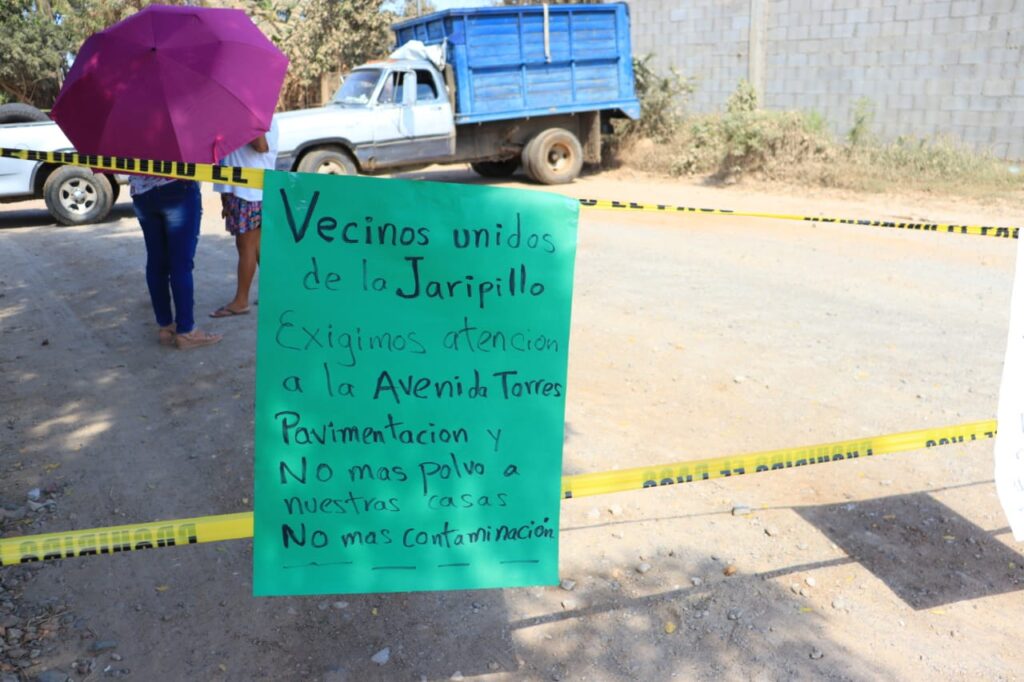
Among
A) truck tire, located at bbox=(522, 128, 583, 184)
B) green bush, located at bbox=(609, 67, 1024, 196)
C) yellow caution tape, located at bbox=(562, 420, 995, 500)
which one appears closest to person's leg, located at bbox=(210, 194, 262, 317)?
yellow caution tape, located at bbox=(562, 420, 995, 500)

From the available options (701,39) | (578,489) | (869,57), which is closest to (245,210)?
(578,489)

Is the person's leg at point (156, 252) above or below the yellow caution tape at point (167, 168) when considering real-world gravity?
below

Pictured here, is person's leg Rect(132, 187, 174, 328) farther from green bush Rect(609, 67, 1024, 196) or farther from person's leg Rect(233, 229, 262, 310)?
green bush Rect(609, 67, 1024, 196)

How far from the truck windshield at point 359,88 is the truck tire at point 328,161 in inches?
31.4

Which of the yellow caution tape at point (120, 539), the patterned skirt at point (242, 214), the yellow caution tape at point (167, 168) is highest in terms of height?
the yellow caution tape at point (167, 168)

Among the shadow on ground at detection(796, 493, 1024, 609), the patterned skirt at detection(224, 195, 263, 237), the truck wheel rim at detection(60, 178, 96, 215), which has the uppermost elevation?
the patterned skirt at detection(224, 195, 263, 237)

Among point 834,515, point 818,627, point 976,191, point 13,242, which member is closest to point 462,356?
point 818,627

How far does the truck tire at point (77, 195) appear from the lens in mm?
11008

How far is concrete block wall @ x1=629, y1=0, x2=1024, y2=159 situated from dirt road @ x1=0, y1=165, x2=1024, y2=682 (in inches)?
248

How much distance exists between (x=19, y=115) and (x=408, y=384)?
458 inches

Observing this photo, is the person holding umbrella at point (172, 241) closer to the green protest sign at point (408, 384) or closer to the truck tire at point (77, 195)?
the green protest sign at point (408, 384)

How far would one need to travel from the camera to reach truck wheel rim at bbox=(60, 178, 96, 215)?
11078 mm

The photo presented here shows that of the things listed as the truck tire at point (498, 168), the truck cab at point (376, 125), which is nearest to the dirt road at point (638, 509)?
the truck cab at point (376, 125)

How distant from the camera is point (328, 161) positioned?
12.2 m
